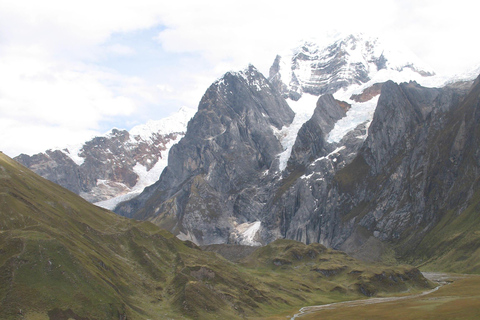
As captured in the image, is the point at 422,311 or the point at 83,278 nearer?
the point at 83,278


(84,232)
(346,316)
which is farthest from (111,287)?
(346,316)

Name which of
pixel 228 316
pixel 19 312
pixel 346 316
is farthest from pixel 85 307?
pixel 346 316

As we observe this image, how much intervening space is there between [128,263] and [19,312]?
78.9m

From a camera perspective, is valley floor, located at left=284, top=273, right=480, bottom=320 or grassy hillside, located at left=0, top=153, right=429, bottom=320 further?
valley floor, located at left=284, top=273, right=480, bottom=320

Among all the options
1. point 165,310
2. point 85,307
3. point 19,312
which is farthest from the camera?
point 165,310

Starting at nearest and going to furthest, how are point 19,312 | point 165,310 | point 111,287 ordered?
point 19,312
point 111,287
point 165,310

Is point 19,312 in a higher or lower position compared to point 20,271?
lower

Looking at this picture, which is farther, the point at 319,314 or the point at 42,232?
the point at 319,314

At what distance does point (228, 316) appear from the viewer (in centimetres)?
15475

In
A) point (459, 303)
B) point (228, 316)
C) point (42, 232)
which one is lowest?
point (228, 316)

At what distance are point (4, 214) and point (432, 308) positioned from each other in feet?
436

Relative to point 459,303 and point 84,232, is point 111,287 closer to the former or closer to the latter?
point 84,232

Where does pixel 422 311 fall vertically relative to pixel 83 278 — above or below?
below

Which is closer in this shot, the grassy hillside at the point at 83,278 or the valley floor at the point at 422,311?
the grassy hillside at the point at 83,278
